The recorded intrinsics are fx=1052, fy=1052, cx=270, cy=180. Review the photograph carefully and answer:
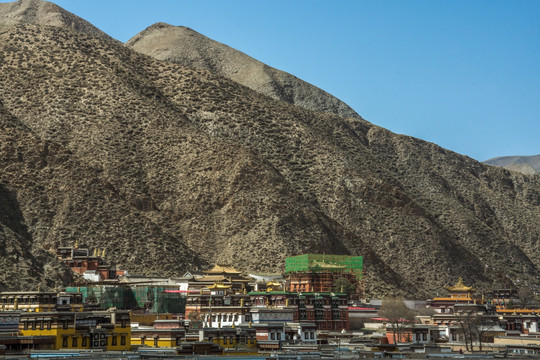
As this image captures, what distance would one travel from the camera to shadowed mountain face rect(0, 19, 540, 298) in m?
146

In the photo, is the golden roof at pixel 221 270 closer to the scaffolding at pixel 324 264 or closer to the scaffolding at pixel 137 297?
the scaffolding at pixel 137 297

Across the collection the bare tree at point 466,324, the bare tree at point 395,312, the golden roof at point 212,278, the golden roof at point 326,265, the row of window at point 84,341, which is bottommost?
the row of window at point 84,341

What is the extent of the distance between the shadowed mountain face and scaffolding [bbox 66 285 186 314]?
964 centimetres

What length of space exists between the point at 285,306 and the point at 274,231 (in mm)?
48111

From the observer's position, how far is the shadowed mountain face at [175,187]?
146 metres

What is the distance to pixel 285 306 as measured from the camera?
107 metres

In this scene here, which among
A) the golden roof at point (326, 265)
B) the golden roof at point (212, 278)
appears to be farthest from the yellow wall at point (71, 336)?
the golden roof at point (326, 265)

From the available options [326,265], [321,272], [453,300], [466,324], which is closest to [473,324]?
[466,324]

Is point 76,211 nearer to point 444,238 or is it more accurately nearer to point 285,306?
point 285,306

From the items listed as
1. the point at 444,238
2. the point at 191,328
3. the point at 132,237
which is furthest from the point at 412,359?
the point at 444,238

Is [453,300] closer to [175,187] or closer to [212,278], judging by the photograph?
[212,278]

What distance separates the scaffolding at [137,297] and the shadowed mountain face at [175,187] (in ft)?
31.6

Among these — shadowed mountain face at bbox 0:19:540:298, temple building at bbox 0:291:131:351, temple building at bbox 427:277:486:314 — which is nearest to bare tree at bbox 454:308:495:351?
temple building at bbox 427:277:486:314

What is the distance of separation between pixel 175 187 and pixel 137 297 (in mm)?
50064
